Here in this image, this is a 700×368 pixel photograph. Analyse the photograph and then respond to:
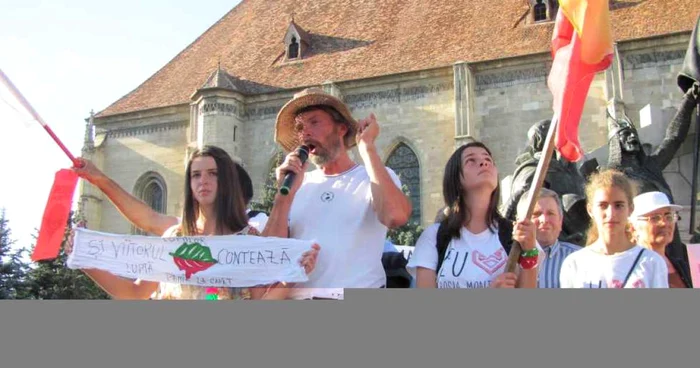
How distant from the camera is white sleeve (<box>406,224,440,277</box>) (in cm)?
323

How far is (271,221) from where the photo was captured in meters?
3.28

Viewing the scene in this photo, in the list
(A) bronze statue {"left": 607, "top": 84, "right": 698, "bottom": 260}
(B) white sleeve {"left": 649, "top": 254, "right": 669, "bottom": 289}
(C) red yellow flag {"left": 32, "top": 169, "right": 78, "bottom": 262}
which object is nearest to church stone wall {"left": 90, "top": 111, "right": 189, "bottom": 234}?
(A) bronze statue {"left": 607, "top": 84, "right": 698, "bottom": 260}

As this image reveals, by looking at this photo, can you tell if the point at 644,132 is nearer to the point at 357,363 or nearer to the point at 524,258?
the point at 524,258

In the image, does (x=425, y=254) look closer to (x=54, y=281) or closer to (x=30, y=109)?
(x=30, y=109)

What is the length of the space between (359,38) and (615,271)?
71.0ft

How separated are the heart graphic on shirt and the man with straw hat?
0.34m

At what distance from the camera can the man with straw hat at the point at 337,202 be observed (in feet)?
10.5

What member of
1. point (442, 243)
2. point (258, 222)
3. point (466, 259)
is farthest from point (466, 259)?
point (258, 222)

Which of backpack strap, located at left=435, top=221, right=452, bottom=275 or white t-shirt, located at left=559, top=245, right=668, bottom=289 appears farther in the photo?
backpack strap, located at left=435, top=221, right=452, bottom=275

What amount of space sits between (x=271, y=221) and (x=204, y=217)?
37 centimetres

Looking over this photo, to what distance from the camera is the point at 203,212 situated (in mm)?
3461

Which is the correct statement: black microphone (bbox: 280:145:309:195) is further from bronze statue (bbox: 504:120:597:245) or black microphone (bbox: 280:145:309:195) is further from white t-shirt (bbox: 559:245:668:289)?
bronze statue (bbox: 504:120:597:245)

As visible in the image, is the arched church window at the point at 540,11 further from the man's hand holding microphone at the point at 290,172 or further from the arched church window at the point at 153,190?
the man's hand holding microphone at the point at 290,172

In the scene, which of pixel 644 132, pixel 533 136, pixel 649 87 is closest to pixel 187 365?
pixel 533 136
